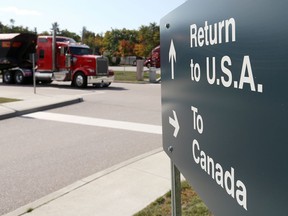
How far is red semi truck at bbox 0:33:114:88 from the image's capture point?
1989cm

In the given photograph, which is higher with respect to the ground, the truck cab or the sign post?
the truck cab

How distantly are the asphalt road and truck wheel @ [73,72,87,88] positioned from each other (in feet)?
25.1

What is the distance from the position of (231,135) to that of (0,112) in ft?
33.7

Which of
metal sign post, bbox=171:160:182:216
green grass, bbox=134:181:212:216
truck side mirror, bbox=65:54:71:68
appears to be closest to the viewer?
metal sign post, bbox=171:160:182:216

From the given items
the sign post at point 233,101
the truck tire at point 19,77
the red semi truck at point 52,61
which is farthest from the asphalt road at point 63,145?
the truck tire at point 19,77

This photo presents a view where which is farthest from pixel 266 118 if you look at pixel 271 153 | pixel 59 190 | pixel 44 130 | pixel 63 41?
pixel 63 41

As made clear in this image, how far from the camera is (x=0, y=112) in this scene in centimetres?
1047

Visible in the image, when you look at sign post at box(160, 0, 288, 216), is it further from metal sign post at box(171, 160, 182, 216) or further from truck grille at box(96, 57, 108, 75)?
truck grille at box(96, 57, 108, 75)

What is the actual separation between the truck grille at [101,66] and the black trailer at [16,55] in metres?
5.38

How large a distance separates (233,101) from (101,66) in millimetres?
19154

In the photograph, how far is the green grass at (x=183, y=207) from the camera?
12.1 ft

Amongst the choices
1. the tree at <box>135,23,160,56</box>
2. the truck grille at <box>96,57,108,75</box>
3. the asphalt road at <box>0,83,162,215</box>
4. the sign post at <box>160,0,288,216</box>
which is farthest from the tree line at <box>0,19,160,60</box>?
the sign post at <box>160,0,288,216</box>

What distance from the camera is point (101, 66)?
65.6 feet

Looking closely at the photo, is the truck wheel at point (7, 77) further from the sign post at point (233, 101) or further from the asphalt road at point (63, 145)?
the sign post at point (233, 101)
